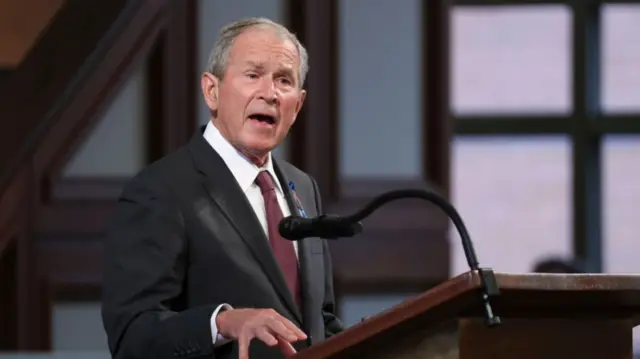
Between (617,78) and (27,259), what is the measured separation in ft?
8.02

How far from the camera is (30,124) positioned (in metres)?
4.36

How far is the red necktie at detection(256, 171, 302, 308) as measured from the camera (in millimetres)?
1967

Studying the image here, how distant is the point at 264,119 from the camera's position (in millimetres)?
2008

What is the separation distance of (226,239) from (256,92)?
0.24 metres

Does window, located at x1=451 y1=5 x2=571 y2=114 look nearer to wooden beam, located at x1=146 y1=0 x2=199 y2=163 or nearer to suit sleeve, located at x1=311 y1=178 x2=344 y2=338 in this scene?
wooden beam, located at x1=146 y1=0 x2=199 y2=163

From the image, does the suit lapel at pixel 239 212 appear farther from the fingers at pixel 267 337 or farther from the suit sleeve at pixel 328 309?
the fingers at pixel 267 337

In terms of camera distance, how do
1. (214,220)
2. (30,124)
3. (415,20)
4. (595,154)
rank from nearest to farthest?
(214,220) < (30,124) < (415,20) < (595,154)

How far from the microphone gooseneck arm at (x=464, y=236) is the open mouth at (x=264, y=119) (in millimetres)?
348

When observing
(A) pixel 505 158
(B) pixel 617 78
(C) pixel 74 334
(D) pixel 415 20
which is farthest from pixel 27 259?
(B) pixel 617 78

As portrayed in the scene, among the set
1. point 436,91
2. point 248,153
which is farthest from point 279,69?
point 436,91

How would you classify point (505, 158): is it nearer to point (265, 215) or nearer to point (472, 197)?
point (472, 197)

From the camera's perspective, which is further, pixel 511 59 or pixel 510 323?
pixel 511 59

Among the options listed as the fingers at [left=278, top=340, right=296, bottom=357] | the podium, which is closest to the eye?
the fingers at [left=278, top=340, right=296, bottom=357]

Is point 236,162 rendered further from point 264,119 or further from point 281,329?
point 281,329
